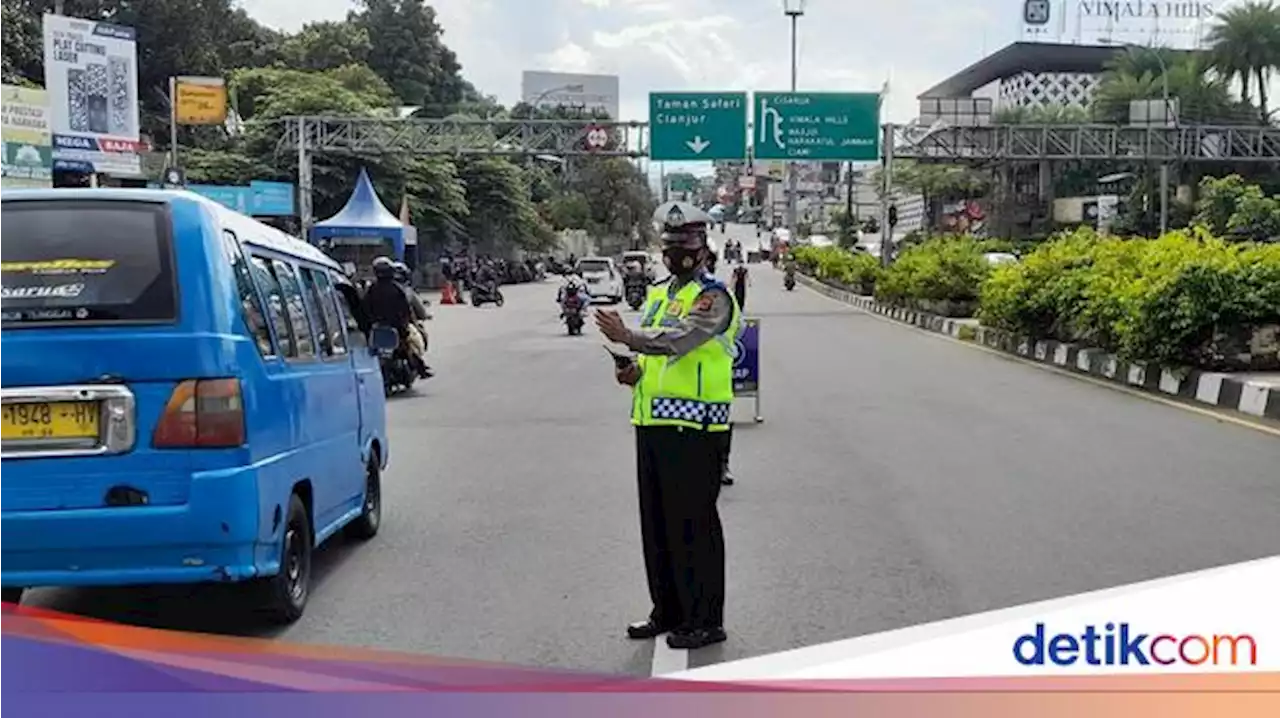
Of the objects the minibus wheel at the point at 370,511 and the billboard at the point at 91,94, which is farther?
the billboard at the point at 91,94

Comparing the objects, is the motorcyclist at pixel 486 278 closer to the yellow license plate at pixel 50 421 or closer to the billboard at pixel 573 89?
the yellow license plate at pixel 50 421

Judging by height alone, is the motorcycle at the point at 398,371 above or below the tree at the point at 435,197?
below

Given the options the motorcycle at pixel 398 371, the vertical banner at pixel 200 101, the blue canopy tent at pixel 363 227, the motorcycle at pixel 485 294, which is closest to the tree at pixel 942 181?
the motorcycle at pixel 485 294

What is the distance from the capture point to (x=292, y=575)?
217 inches

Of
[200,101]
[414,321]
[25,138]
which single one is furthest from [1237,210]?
[414,321]

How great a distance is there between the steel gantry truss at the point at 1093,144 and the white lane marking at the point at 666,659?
37.3 meters

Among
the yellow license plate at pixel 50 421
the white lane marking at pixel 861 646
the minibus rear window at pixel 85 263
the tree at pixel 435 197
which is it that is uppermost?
the tree at pixel 435 197

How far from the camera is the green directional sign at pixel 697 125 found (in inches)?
1481

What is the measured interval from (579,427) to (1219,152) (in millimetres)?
37228

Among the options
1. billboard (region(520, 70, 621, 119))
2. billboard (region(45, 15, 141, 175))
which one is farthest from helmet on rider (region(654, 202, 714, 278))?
billboard (region(520, 70, 621, 119))

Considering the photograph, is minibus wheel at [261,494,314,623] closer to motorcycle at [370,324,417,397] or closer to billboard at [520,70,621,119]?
motorcycle at [370,324,417,397]

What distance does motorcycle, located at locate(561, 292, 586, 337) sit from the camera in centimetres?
2581

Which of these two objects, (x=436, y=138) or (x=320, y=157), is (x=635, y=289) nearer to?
(x=436, y=138)

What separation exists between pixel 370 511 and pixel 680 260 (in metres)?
3.03
